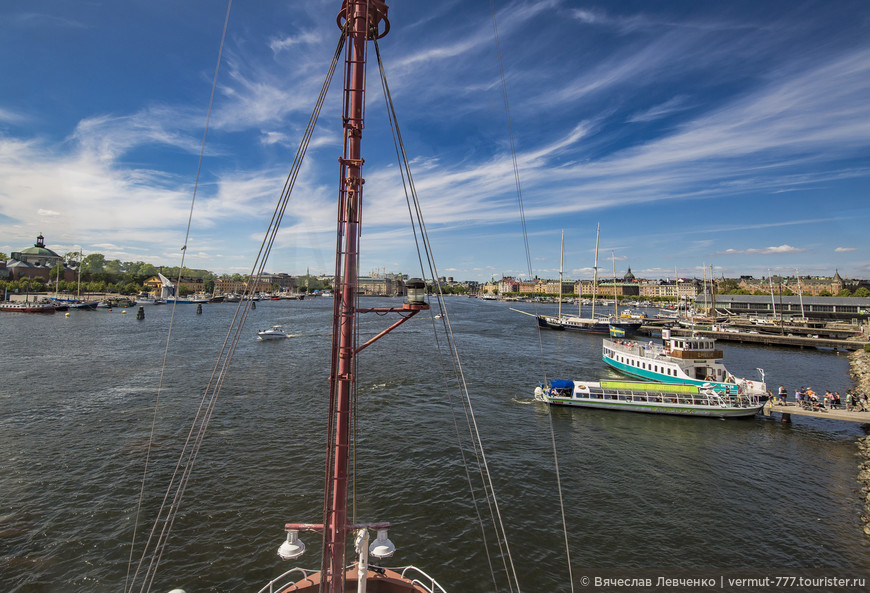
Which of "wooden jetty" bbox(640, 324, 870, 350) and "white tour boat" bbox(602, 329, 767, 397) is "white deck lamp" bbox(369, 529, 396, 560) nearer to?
"white tour boat" bbox(602, 329, 767, 397)

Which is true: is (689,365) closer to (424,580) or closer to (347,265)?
(424,580)

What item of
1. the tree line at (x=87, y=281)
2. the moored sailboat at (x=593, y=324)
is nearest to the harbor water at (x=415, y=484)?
the moored sailboat at (x=593, y=324)

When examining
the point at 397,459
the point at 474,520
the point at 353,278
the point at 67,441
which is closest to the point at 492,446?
the point at 397,459

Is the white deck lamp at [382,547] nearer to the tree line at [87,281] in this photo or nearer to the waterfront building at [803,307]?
the waterfront building at [803,307]

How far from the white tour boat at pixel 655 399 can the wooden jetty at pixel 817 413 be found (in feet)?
1.79

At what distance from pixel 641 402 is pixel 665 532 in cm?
1315

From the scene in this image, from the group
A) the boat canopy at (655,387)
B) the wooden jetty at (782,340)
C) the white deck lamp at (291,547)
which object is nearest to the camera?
the white deck lamp at (291,547)

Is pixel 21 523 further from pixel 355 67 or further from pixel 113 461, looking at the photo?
pixel 355 67

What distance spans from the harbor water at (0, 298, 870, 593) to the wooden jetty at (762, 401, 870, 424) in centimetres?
79

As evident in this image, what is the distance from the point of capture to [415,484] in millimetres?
15172

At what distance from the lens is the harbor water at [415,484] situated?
1106 centimetres

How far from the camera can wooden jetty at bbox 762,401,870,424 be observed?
21.0 meters

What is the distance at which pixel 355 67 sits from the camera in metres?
5.38

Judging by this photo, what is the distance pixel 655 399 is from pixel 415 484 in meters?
17.6
